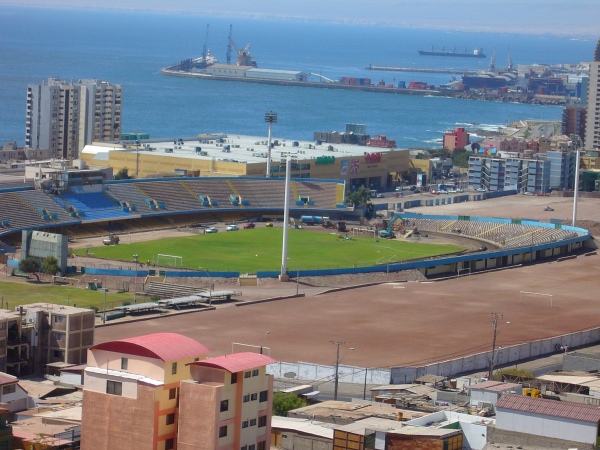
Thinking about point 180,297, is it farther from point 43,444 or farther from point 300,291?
point 43,444

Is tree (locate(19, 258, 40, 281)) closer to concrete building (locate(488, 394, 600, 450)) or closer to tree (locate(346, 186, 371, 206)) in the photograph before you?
tree (locate(346, 186, 371, 206))

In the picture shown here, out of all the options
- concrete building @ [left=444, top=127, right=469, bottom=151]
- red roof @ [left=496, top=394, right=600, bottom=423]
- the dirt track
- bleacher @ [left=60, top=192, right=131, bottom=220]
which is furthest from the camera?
concrete building @ [left=444, top=127, right=469, bottom=151]

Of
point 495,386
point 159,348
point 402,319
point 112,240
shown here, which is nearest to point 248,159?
point 112,240

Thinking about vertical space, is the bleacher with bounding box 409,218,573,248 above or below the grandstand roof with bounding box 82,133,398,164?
below

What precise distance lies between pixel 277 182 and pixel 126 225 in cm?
1134

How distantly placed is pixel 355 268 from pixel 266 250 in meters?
6.18

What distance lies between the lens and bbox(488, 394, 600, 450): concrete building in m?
21.7

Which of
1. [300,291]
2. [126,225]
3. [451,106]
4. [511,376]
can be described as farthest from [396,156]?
[451,106]

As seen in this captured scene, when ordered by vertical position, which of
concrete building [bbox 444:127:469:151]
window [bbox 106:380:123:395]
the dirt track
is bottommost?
the dirt track

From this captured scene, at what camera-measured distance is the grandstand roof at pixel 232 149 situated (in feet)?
242

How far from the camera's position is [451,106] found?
568ft

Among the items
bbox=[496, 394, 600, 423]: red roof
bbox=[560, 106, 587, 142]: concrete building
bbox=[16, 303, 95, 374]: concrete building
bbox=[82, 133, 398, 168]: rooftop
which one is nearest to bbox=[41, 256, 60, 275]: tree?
bbox=[16, 303, 95, 374]: concrete building

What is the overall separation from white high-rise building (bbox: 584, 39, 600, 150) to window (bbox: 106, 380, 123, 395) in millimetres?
86408

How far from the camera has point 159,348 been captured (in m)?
21.0
